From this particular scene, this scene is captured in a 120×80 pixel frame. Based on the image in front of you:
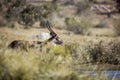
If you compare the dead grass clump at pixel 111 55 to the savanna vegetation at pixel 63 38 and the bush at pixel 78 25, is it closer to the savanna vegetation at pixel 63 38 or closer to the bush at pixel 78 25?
the savanna vegetation at pixel 63 38

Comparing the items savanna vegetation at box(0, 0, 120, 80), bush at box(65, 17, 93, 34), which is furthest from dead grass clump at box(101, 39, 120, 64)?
bush at box(65, 17, 93, 34)

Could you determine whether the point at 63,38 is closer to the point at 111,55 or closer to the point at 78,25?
the point at 111,55

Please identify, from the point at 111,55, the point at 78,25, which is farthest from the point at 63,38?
the point at 78,25

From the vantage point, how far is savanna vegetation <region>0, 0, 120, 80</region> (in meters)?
13.5

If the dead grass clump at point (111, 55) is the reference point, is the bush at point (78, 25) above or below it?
below

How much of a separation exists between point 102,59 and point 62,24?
23253mm

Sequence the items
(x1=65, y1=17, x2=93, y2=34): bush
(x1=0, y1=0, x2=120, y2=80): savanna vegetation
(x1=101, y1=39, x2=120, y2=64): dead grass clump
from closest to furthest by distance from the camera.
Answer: (x1=0, y1=0, x2=120, y2=80): savanna vegetation, (x1=101, y1=39, x2=120, y2=64): dead grass clump, (x1=65, y1=17, x2=93, y2=34): bush

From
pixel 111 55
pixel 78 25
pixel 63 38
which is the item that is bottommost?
pixel 78 25

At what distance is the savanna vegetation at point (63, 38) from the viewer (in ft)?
44.4

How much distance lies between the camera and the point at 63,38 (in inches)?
1347

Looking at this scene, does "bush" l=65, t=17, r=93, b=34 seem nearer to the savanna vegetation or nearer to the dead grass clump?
→ the savanna vegetation

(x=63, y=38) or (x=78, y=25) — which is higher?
(x=63, y=38)

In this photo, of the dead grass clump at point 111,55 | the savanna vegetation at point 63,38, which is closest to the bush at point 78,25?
the savanna vegetation at point 63,38

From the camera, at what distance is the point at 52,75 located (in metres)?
13.1
